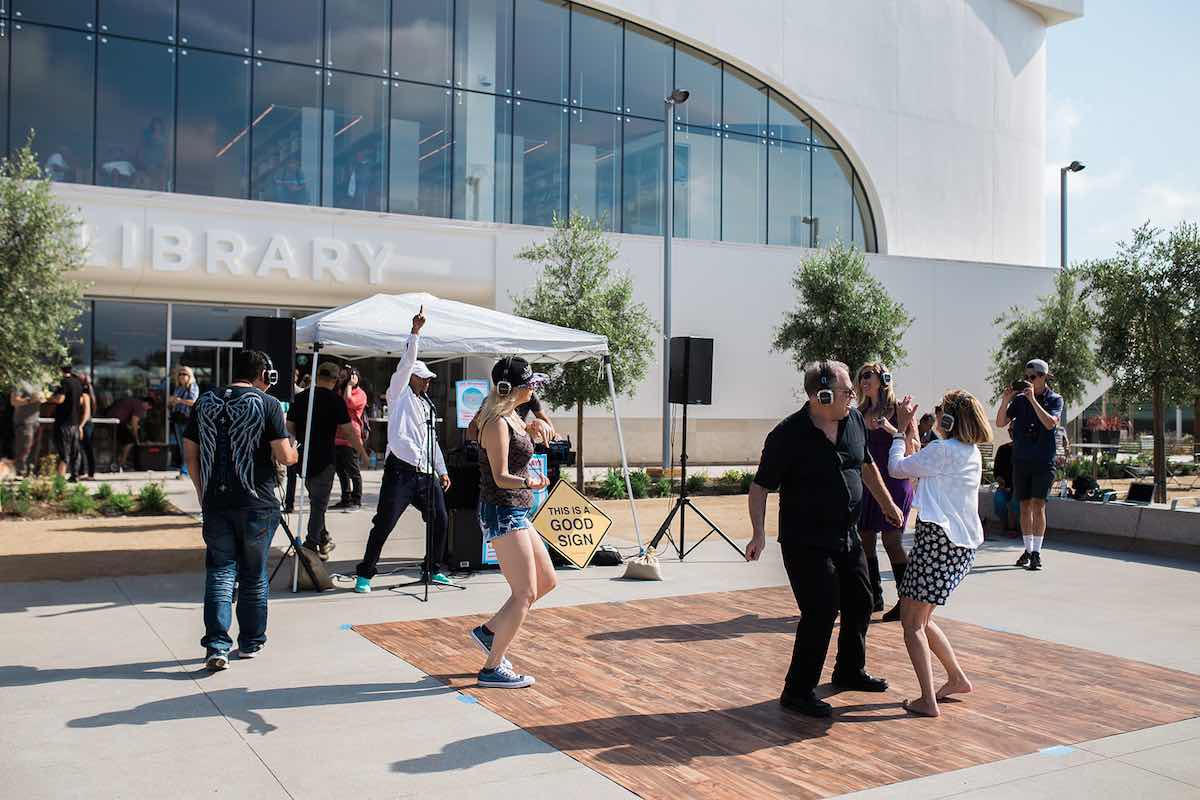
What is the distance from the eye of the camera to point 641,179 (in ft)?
83.4

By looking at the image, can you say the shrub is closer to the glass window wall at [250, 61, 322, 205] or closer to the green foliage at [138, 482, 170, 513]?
the green foliage at [138, 482, 170, 513]

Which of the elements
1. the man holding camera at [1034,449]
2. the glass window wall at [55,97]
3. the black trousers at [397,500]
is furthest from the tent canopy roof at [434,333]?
the glass window wall at [55,97]

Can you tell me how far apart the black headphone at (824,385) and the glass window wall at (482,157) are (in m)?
18.6

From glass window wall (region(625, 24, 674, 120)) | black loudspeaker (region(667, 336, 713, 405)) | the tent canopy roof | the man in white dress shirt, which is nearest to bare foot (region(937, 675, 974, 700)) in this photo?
the man in white dress shirt

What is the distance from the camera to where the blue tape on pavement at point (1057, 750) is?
5.01 m

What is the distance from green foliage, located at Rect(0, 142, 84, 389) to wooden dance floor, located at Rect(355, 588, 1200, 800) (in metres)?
8.91

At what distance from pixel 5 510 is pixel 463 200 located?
488 inches

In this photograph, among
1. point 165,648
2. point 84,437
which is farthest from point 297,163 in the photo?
point 165,648

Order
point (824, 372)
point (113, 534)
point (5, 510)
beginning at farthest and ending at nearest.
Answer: point (5, 510) → point (113, 534) → point (824, 372)

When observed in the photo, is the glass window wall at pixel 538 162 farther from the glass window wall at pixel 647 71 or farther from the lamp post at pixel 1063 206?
the lamp post at pixel 1063 206

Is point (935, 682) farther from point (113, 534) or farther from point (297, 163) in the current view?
point (297, 163)

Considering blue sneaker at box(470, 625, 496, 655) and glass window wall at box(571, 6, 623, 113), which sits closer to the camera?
blue sneaker at box(470, 625, 496, 655)

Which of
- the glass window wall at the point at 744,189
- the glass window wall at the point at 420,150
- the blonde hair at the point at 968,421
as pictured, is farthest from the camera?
the glass window wall at the point at 744,189

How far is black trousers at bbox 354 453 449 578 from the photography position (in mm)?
8906
